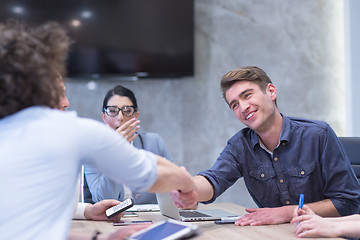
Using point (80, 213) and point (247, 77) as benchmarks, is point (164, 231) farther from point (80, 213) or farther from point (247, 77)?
point (247, 77)

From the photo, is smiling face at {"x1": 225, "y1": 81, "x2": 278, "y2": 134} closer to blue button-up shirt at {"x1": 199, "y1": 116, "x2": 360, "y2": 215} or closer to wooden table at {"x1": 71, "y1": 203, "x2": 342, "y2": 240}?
blue button-up shirt at {"x1": 199, "y1": 116, "x2": 360, "y2": 215}

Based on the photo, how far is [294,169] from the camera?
2.03 meters

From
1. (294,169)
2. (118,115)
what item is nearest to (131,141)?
(118,115)

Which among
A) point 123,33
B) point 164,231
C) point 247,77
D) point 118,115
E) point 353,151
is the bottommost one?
point 164,231

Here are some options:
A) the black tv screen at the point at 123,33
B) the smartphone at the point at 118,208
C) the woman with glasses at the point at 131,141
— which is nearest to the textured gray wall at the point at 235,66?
the black tv screen at the point at 123,33

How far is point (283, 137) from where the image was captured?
2053 mm

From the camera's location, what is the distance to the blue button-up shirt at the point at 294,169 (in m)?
1.95

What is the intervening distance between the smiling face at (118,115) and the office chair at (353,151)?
4.57 feet

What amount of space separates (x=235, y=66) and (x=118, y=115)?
5.41 ft

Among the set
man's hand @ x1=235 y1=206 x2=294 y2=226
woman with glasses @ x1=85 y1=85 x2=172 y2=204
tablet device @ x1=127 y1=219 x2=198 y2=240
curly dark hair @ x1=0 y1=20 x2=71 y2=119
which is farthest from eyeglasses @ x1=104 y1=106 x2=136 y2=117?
curly dark hair @ x1=0 y1=20 x2=71 y2=119

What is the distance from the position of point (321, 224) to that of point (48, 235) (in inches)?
39.3

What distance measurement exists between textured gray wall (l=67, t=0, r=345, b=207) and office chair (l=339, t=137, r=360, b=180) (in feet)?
5.65

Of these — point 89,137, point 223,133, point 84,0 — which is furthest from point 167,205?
point 84,0

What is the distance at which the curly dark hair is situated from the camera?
927 mm
